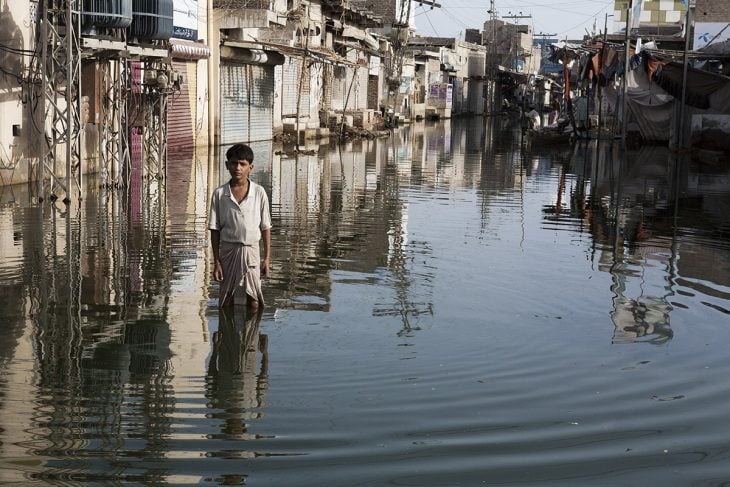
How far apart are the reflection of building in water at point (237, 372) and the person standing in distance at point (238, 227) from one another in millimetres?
321

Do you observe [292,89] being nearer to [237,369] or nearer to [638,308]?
[638,308]

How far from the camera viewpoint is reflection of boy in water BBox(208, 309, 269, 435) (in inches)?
249

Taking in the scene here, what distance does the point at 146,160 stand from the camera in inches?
882

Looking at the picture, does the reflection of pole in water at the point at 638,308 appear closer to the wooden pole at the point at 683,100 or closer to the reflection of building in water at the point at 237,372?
the reflection of building in water at the point at 237,372

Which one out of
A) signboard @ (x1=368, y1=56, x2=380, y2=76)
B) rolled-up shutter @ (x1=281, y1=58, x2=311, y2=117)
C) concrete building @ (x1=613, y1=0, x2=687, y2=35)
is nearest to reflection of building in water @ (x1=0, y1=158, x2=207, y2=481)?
rolled-up shutter @ (x1=281, y1=58, x2=311, y2=117)

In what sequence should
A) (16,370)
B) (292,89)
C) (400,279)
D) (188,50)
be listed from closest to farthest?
(16,370), (400,279), (188,50), (292,89)

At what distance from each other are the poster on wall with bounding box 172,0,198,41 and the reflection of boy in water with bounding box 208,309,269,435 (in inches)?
814

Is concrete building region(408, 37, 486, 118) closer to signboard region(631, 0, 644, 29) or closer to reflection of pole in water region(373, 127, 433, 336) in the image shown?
signboard region(631, 0, 644, 29)

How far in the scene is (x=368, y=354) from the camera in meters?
7.78

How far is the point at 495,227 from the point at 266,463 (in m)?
11.0

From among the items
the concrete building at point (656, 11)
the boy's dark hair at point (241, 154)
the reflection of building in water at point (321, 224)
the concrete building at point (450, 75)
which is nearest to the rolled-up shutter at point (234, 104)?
the reflection of building in water at point (321, 224)

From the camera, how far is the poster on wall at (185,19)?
28.3 meters

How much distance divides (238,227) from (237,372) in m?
1.60

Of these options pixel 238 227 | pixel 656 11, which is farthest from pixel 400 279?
pixel 656 11
